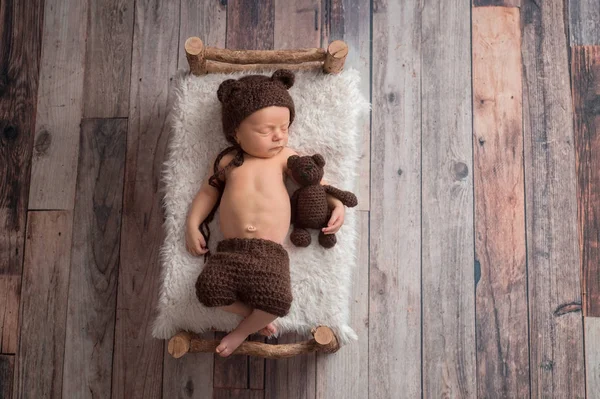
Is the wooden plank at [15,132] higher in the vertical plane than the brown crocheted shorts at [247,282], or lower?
higher

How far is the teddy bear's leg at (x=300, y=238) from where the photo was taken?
133 cm

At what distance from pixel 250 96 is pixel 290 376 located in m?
0.88

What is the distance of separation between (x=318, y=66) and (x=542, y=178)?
85 cm

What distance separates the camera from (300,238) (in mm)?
1332

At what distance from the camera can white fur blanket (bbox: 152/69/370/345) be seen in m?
1.32

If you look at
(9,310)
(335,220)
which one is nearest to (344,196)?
(335,220)

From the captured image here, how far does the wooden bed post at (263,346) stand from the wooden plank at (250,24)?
1.00m

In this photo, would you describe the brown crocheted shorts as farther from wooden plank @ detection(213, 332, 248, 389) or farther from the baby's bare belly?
wooden plank @ detection(213, 332, 248, 389)

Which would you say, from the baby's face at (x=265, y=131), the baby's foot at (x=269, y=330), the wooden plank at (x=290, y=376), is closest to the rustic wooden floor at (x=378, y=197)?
the wooden plank at (x=290, y=376)

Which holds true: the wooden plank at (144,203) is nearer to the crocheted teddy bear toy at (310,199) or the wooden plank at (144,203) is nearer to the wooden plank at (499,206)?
the crocheted teddy bear toy at (310,199)

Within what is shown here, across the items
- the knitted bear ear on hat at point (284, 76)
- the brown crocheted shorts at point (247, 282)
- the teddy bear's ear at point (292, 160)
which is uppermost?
the knitted bear ear on hat at point (284, 76)

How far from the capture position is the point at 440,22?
168 cm

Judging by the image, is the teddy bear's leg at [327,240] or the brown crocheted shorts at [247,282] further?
the teddy bear's leg at [327,240]

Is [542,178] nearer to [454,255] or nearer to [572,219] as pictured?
[572,219]
